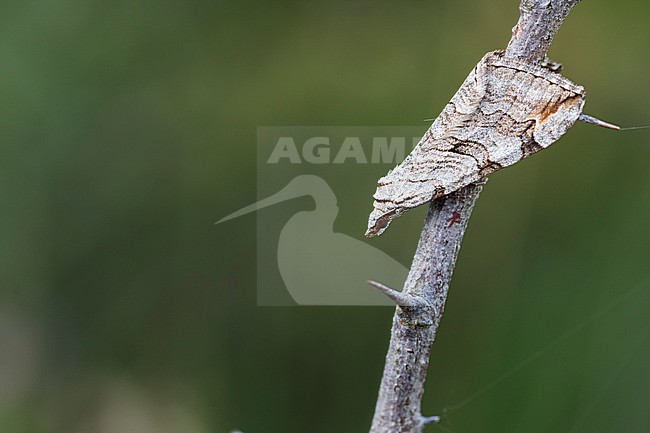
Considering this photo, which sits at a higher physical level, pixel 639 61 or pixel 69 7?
pixel 69 7

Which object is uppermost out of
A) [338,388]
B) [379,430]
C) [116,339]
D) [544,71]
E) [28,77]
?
[28,77]

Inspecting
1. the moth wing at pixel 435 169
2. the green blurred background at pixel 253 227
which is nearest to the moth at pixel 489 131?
the moth wing at pixel 435 169

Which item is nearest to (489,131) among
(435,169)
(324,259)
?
(435,169)

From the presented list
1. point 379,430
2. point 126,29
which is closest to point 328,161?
point 126,29

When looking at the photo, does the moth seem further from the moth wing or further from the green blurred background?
the green blurred background

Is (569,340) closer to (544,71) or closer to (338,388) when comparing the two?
(338,388)

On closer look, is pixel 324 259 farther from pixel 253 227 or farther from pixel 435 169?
pixel 435 169
